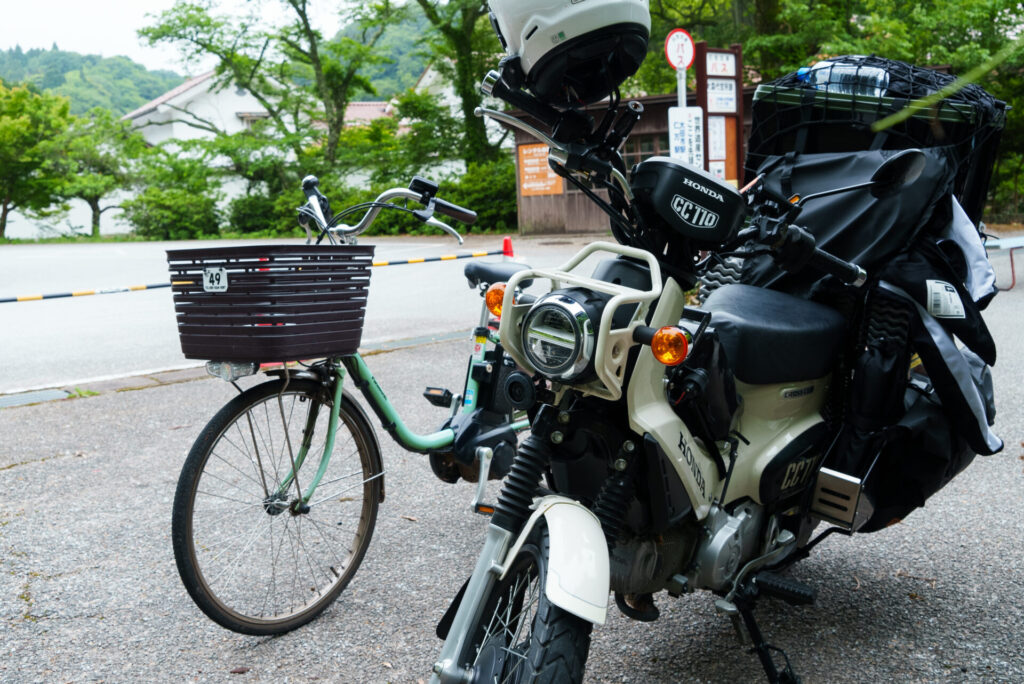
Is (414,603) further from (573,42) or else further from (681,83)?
(681,83)

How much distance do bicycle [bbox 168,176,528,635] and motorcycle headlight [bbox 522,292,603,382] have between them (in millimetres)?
124

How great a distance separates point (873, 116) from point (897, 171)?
0.87m

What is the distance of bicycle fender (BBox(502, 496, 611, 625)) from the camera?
1728mm

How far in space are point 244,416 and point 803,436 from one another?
1.62m

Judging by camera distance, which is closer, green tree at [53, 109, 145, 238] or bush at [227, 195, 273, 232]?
bush at [227, 195, 273, 232]

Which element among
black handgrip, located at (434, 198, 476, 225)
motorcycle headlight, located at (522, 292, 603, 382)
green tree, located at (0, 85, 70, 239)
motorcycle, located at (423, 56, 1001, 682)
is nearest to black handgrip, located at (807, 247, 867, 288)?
motorcycle, located at (423, 56, 1001, 682)

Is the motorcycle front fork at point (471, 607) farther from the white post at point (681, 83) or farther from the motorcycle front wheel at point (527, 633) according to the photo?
the white post at point (681, 83)

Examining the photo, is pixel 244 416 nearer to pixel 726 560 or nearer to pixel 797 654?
pixel 726 560

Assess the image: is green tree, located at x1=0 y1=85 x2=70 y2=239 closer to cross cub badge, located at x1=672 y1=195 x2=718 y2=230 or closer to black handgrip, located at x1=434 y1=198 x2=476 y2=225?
black handgrip, located at x1=434 y1=198 x2=476 y2=225

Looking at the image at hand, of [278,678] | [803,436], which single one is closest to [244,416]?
[278,678]

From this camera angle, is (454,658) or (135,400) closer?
(454,658)

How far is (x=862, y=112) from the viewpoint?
2771 mm

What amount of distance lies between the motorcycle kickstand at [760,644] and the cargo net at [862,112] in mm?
1386

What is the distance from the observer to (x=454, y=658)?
192cm
